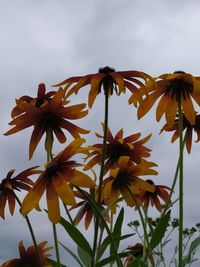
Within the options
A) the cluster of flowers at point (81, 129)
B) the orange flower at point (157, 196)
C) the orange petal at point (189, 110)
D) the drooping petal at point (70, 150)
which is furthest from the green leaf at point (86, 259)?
the orange flower at point (157, 196)

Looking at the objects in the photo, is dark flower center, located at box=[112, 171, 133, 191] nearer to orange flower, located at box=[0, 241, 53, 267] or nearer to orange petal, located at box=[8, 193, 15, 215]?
orange petal, located at box=[8, 193, 15, 215]

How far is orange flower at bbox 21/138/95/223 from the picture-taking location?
1.68m

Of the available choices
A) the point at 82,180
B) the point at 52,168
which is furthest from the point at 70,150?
the point at 82,180

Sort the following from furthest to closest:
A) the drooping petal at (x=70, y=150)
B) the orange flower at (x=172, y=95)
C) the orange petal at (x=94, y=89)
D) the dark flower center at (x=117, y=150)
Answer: the dark flower center at (x=117, y=150) → the orange flower at (x=172, y=95) → the orange petal at (x=94, y=89) → the drooping petal at (x=70, y=150)

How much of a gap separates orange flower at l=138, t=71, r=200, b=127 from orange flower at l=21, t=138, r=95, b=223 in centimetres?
60

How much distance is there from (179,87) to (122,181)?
56 centimetres

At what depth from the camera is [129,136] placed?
9.99ft

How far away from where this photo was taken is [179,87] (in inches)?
98.3

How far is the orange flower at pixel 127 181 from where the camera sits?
247 cm

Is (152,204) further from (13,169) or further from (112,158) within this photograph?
(13,169)

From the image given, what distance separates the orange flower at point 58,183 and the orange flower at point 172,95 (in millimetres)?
596

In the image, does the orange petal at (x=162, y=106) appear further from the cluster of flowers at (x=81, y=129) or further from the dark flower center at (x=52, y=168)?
the dark flower center at (x=52, y=168)

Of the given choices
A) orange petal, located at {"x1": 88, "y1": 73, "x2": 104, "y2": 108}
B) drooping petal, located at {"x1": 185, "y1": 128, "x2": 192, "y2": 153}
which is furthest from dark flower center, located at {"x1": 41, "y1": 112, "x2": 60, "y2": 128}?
drooping petal, located at {"x1": 185, "y1": 128, "x2": 192, "y2": 153}

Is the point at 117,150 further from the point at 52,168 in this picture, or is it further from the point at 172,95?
the point at 52,168
